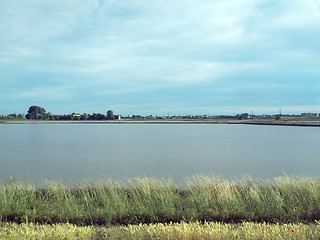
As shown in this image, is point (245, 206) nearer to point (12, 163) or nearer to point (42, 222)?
point (42, 222)

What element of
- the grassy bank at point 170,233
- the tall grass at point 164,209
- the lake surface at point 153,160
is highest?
the grassy bank at point 170,233

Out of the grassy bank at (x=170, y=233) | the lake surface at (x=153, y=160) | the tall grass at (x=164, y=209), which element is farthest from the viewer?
the lake surface at (x=153, y=160)

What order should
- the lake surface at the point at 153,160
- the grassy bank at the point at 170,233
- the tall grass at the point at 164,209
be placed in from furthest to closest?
the lake surface at the point at 153,160 < the tall grass at the point at 164,209 < the grassy bank at the point at 170,233

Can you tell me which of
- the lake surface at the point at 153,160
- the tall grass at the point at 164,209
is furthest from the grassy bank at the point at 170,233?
the lake surface at the point at 153,160

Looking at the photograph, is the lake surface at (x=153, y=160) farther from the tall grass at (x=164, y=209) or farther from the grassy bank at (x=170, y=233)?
the grassy bank at (x=170, y=233)

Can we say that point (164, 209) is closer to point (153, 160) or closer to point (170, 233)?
point (170, 233)

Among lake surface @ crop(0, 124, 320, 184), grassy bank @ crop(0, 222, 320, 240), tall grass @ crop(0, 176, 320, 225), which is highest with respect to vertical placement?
grassy bank @ crop(0, 222, 320, 240)

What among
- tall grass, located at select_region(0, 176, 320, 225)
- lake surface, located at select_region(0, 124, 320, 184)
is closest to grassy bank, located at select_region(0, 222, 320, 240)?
tall grass, located at select_region(0, 176, 320, 225)

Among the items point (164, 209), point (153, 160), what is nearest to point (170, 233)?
point (164, 209)

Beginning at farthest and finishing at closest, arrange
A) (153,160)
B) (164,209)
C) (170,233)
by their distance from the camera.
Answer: (153,160), (164,209), (170,233)

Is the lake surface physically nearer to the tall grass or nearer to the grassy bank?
the tall grass

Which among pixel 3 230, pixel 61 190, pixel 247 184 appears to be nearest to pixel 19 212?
pixel 3 230

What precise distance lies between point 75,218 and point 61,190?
3058mm

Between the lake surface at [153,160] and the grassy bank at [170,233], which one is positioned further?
the lake surface at [153,160]
